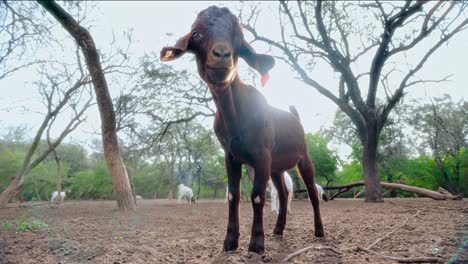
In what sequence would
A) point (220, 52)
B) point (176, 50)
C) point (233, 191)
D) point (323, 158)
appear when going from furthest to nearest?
point (323, 158)
point (233, 191)
point (176, 50)
point (220, 52)

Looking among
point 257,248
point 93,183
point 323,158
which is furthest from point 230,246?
point 93,183

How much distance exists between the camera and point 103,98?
960 cm

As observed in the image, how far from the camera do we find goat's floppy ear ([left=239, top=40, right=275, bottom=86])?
10.6 feet

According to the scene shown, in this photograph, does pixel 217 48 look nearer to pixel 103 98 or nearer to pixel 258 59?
pixel 258 59

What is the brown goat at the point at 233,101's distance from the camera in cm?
291

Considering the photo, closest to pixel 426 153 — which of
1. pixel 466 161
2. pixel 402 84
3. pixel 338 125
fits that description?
pixel 466 161

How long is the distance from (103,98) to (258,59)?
7.49 m

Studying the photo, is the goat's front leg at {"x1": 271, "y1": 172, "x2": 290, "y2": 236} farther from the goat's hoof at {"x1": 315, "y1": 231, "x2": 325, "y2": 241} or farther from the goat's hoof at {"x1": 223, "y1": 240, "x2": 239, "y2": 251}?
the goat's hoof at {"x1": 223, "y1": 240, "x2": 239, "y2": 251}

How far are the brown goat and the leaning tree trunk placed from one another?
267 inches

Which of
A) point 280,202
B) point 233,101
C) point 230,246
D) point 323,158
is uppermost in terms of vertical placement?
point 323,158

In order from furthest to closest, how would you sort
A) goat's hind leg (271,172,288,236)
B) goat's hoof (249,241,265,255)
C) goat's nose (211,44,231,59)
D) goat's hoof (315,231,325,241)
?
goat's hind leg (271,172,288,236) < goat's hoof (315,231,325,241) < goat's hoof (249,241,265,255) < goat's nose (211,44,231,59)

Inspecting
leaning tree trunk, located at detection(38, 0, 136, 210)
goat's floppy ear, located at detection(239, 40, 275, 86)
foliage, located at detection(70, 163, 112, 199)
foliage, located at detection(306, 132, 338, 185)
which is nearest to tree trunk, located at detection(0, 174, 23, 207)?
leaning tree trunk, located at detection(38, 0, 136, 210)

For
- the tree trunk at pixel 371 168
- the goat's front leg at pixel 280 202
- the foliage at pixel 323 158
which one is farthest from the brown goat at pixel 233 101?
the foliage at pixel 323 158

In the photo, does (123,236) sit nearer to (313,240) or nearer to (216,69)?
(313,240)
